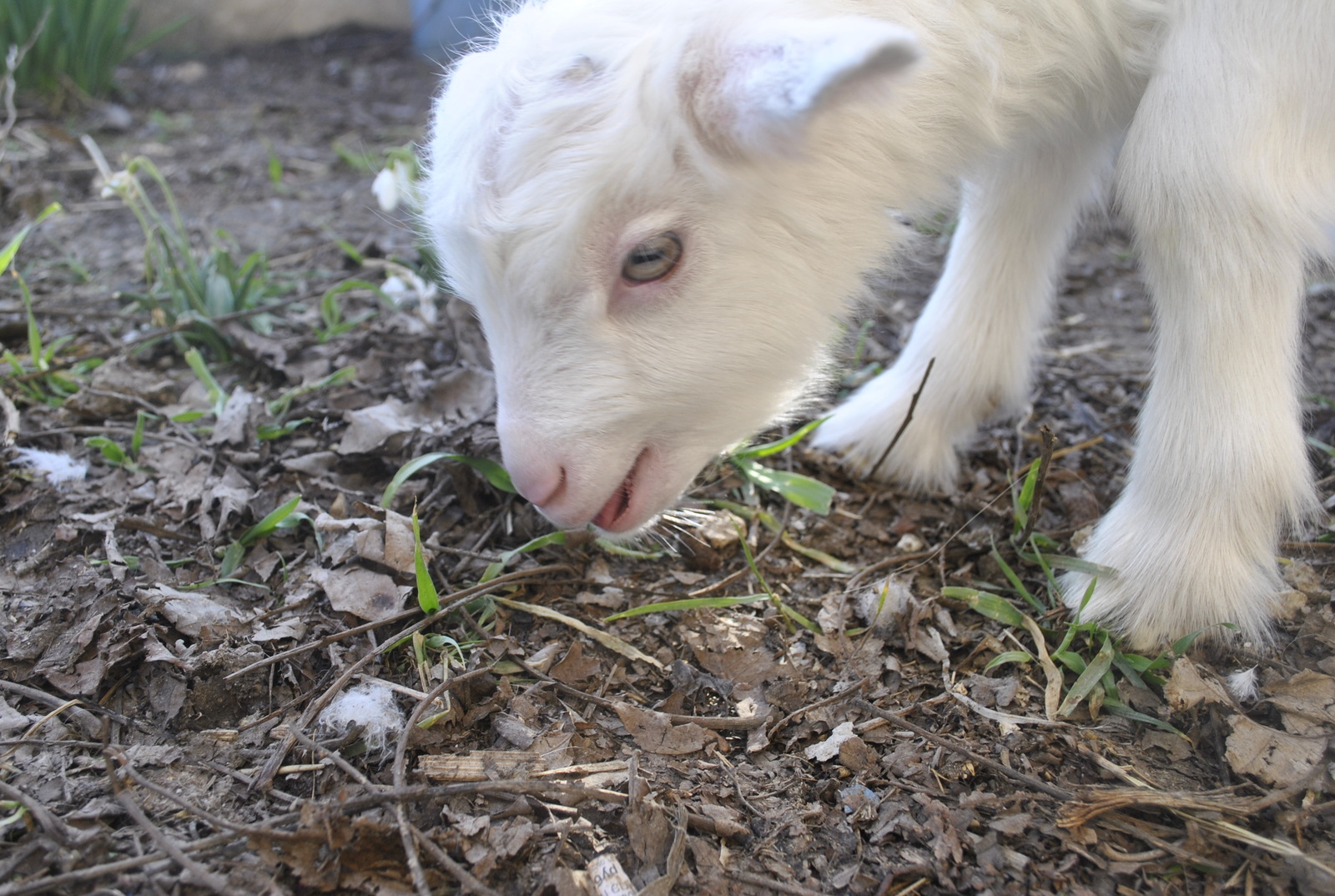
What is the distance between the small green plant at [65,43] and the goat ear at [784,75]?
5.44m

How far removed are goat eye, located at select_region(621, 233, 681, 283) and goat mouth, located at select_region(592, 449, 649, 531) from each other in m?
0.45

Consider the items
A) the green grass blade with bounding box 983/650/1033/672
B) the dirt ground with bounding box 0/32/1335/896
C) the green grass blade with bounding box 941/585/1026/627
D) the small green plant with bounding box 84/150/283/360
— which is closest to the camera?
the dirt ground with bounding box 0/32/1335/896

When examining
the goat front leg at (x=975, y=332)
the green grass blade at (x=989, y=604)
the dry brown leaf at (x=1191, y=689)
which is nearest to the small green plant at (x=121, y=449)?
the goat front leg at (x=975, y=332)

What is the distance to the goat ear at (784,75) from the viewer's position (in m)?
1.68

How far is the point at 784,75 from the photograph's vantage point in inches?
72.5

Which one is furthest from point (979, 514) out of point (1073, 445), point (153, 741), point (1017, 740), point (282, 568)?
point (153, 741)

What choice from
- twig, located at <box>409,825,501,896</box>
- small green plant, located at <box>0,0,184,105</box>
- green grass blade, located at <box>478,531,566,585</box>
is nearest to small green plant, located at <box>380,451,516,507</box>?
green grass blade, located at <box>478,531,566,585</box>

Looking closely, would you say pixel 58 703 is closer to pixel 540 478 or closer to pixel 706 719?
pixel 540 478

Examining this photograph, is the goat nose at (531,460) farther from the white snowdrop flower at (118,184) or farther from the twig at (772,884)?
the white snowdrop flower at (118,184)

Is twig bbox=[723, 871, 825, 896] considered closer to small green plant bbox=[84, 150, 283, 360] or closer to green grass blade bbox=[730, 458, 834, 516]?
green grass blade bbox=[730, 458, 834, 516]

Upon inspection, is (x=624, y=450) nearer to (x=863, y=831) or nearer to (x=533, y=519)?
(x=533, y=519)

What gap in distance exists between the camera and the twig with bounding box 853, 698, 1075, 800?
6.82 ft

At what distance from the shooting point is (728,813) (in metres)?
2.06

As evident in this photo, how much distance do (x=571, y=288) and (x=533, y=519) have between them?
3.06ft
